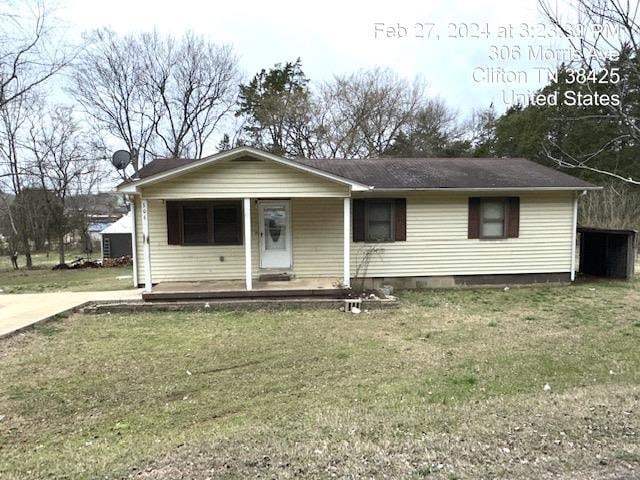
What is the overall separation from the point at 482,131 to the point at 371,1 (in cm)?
2232

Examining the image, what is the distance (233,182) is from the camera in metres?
8.05

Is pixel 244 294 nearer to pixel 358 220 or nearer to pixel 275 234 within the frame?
pixel 275 234

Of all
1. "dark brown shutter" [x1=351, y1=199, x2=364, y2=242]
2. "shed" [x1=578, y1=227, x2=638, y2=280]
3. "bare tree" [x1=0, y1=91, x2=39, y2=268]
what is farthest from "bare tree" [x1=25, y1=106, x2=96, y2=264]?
"shed" [x1=578, y1=227, x2=638, y2=280]

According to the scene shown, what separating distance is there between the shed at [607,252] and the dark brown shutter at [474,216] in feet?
11.4

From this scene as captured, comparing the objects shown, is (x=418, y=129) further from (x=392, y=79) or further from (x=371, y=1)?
(x=371, y=1)

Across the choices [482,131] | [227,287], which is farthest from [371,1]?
[482,131]

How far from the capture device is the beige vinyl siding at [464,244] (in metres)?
9.88

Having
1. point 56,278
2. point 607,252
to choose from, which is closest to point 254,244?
point 607,252

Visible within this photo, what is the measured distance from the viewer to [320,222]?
32.0ft

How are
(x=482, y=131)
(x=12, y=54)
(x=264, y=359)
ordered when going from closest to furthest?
(x=264, y=359) < (x=12, y=54) < (x=482, y=131)

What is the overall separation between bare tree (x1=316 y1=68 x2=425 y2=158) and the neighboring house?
52.8ft

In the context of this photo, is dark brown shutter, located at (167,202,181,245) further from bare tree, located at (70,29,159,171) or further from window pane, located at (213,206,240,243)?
bare tree, located at (70,29,159,171)

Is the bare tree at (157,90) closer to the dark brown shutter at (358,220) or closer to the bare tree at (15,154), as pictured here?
the bare tree at (15,154)

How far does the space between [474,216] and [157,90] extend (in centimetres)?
2354
